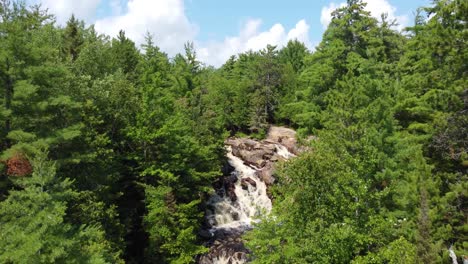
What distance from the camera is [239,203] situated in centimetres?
3238

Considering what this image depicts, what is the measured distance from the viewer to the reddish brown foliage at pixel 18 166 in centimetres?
1766

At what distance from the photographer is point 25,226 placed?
13.6 meters

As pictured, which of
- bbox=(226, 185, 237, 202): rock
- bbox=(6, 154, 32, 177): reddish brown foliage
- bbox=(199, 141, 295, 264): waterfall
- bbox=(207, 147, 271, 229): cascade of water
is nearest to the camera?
bbox=(6, 154, 32, 177): reddish brown foliage

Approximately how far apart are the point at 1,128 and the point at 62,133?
3150 mm

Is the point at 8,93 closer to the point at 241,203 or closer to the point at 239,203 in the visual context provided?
the point at 239,203

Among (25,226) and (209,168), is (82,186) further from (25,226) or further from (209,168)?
(209,168)

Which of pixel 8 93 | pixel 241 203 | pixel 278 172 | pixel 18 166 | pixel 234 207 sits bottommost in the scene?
pixel 234 207

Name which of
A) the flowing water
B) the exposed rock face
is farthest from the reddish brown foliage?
the flowing water

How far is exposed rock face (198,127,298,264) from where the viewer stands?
25.4 metres

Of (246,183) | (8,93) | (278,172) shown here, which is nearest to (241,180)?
(246,183)

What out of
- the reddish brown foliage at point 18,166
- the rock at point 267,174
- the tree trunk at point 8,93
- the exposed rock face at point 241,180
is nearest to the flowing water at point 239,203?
the exposed rock face at point 241,180

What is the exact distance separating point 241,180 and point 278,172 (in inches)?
681

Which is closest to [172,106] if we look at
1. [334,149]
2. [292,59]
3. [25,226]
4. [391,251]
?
[334,149]

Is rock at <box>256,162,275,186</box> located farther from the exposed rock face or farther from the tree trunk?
the tree trunk
